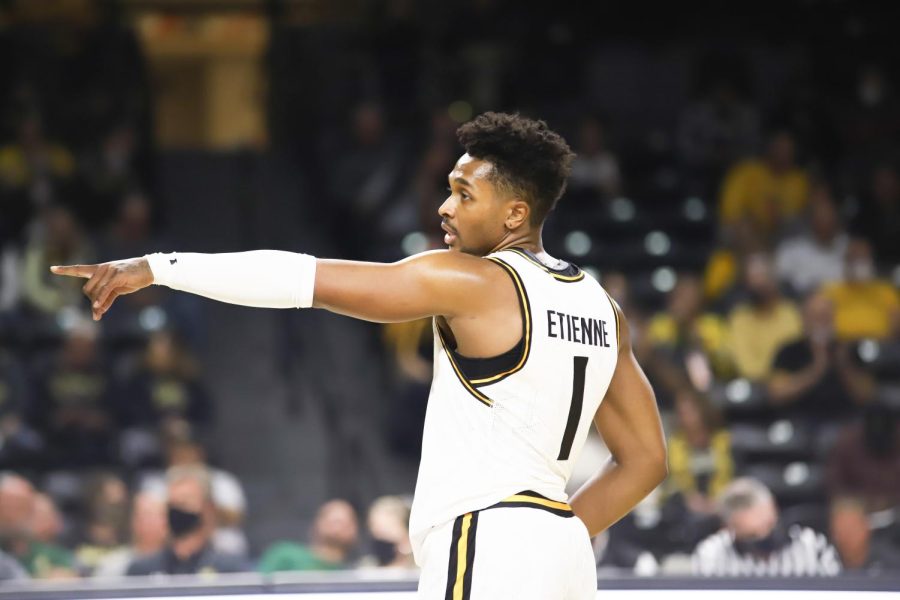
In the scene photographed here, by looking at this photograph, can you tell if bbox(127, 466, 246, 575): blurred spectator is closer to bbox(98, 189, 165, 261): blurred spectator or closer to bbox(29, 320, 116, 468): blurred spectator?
bbox(29, 320, 116, 468): blurred spectator

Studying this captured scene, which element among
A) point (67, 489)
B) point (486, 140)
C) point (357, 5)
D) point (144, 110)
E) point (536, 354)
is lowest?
point (67, 489)

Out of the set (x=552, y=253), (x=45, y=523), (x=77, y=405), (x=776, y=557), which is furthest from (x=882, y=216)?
(x=45, y=523)

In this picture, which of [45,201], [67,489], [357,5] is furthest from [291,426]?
[357,5]

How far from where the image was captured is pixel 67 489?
675 centimetres

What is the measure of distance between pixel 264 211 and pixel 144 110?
3.46 ft

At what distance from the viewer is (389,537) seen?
19.3 feet

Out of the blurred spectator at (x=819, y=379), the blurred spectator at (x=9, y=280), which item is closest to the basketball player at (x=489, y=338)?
the blurred spectator at (x=819, y=379)

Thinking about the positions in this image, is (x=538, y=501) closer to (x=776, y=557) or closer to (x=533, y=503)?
(x=533, y=503)

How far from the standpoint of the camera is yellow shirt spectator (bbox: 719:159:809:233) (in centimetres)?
869

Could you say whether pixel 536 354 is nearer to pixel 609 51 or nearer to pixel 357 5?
pixel 609 51

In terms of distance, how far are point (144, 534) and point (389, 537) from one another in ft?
3.41

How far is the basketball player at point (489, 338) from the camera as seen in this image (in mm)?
2510

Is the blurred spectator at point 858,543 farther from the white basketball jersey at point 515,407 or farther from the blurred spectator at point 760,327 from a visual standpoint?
the white basketball jersey at point 515,407

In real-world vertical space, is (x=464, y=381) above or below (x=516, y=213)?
below
